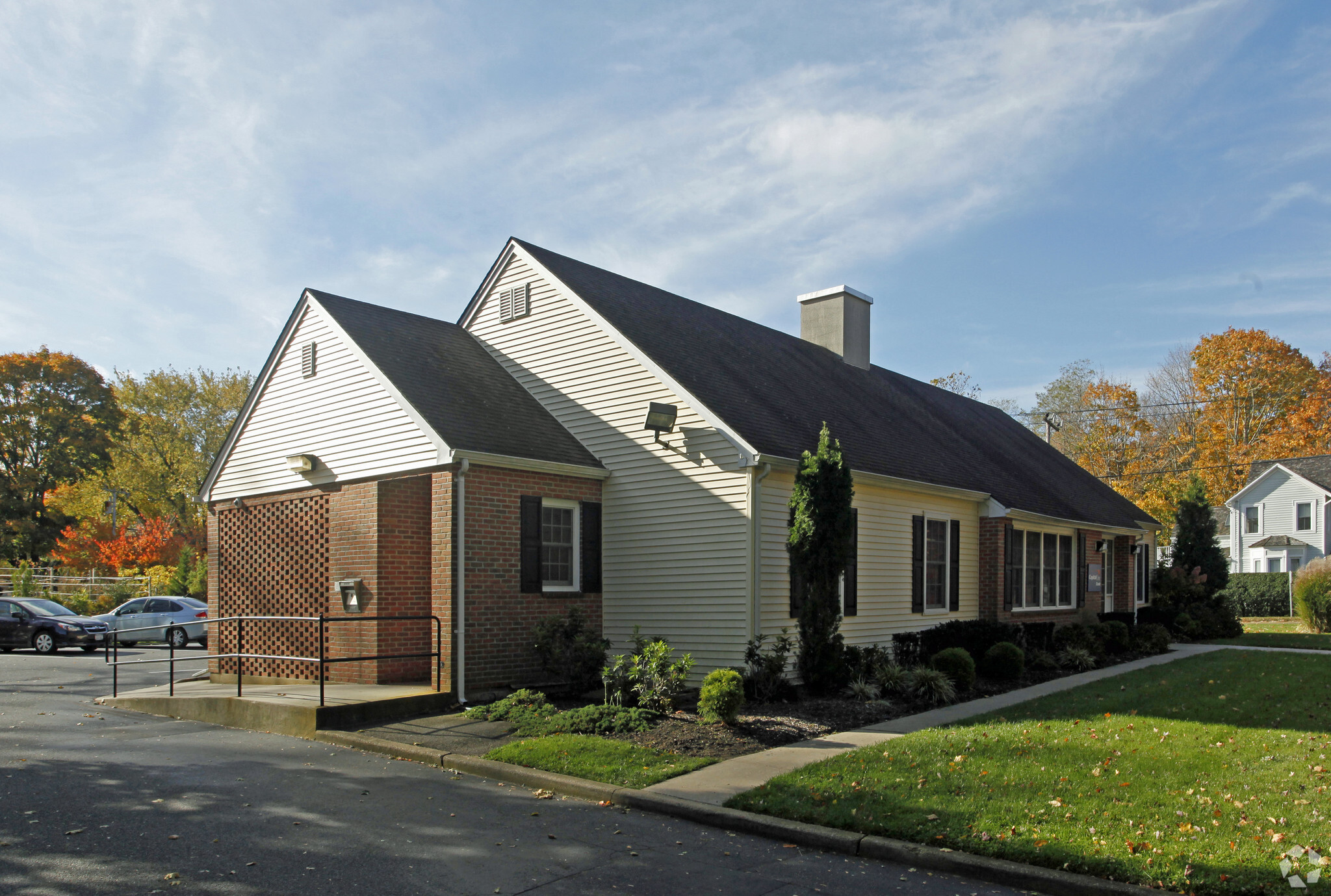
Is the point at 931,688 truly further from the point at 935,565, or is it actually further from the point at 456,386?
the point at 456,386

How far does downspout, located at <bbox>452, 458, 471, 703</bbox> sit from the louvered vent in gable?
448 centimetres

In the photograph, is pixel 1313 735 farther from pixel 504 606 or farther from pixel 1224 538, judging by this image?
pixel 1224 538

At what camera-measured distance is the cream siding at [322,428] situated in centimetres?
1310

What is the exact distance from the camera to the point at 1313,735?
32.4 ft

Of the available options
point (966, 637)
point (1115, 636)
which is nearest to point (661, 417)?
point (966, 637)

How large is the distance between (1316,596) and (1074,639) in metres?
13.8

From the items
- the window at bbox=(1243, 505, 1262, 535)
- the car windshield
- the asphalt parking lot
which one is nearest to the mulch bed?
the asphalt parking lot

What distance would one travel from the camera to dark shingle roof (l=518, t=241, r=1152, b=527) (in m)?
14.3

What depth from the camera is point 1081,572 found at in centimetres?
2208

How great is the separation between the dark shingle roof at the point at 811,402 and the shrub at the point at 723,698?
11.3 feet

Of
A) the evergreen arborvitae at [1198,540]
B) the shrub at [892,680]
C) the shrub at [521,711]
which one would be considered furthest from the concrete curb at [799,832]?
the evergreen arborvitae at [1198,540]

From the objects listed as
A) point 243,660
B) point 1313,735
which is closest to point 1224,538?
point 1313,735

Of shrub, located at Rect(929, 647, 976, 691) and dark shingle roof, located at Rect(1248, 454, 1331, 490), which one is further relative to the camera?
dark shingle roof, located at Rect(1248, 454, 1331, 490)

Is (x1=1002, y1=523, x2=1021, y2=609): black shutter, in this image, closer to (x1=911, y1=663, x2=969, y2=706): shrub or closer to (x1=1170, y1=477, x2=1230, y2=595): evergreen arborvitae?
(x1=911, y1=663, x2=969, y2=706): shrub
